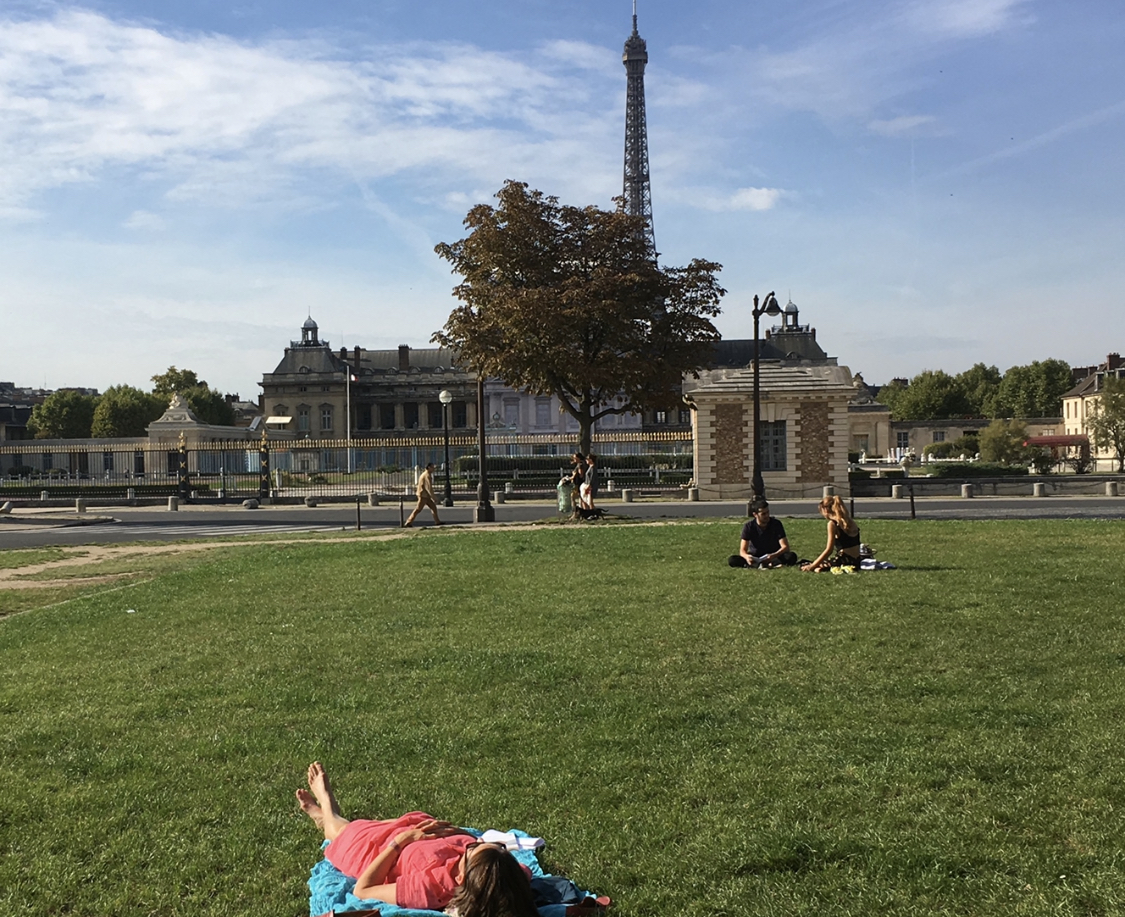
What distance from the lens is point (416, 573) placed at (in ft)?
43.4

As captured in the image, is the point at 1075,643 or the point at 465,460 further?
the point at 465,460

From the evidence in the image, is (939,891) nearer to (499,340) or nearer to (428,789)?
(428,789)

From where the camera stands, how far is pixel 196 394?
99.0 m

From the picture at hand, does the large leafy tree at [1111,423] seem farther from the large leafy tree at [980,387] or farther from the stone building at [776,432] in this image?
the large leafy tree at [980,387]

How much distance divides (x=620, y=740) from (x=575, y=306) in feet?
77.9

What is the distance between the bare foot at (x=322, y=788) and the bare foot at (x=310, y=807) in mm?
34

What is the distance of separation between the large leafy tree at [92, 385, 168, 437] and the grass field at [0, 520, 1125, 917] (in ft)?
279

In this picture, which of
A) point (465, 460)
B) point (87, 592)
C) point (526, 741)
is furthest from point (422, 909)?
point (465, 460)

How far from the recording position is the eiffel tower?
117 metres

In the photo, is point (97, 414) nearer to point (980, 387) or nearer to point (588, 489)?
point (588, 489)

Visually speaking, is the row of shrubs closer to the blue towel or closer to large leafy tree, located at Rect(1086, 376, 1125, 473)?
the blue towel

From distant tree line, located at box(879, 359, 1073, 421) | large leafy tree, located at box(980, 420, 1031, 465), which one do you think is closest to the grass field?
large leafy tree, located at box(980, 420, 1031, 465)

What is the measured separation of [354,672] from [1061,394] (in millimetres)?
107808

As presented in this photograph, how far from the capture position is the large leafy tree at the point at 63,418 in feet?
301
